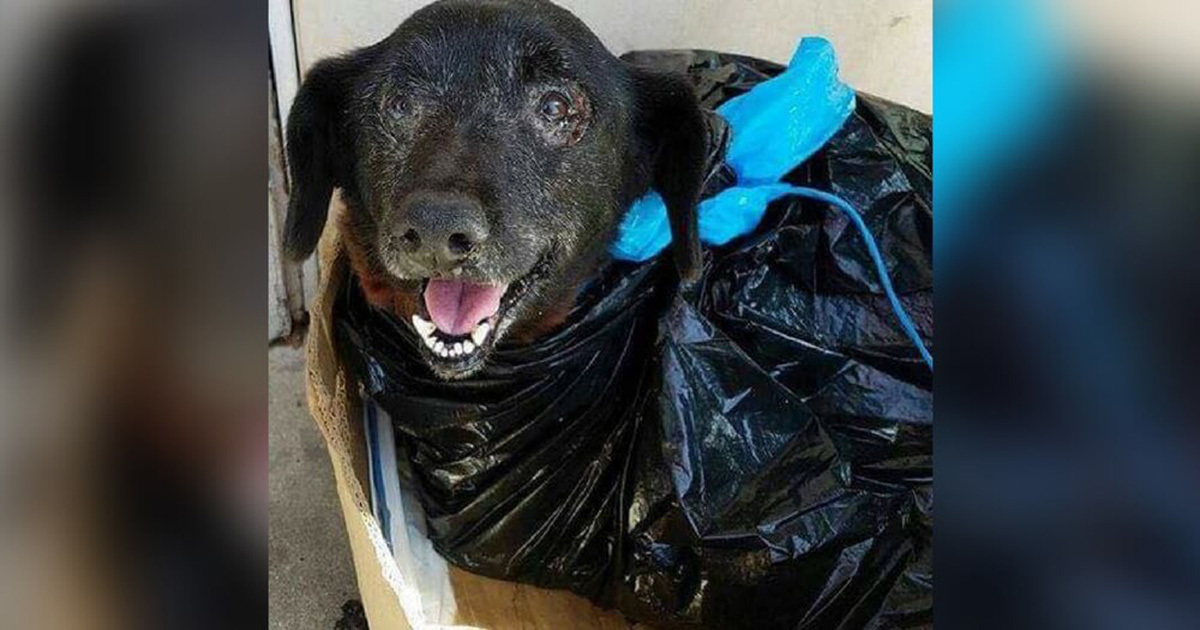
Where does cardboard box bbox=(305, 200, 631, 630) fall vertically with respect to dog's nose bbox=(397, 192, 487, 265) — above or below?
below

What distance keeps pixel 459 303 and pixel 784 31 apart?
1.23 metres

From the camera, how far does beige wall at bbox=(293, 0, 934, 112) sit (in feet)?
7.91

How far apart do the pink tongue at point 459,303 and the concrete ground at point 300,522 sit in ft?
1.81

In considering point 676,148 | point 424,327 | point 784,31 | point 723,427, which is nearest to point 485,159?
point 424,327

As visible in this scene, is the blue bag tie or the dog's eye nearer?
the dog's eye

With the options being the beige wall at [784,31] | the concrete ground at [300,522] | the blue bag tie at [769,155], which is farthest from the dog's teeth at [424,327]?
the beige wall at [784,31]

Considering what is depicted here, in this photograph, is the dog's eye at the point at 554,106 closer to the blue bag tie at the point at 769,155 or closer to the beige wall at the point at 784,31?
the blue bag tie at the point at 769,155

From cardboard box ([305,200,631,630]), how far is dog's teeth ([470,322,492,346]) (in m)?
0.24

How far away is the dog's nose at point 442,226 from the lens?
1.35 metres

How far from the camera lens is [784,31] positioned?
2486 mm

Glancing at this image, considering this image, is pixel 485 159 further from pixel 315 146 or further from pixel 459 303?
pixel 315 146

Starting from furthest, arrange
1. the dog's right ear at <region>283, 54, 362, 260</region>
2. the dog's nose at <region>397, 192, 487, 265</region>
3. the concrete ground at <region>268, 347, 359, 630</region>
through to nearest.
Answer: the concrete ground at <region>268, 347, 359, 630</region>, the dog's right ear at <region>283, 54, 362, 260</region>, the dog's nose at <region>397, 192, 487, 265</region>

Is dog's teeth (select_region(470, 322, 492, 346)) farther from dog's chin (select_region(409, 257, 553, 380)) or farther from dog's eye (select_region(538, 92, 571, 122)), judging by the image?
dog's eye (select_region(538, 92, 571, 122))

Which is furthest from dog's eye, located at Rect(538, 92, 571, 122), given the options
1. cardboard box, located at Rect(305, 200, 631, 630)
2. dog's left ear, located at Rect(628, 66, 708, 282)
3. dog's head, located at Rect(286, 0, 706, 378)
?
cardboard box, located at Rect(305, 200, 631, 630)
